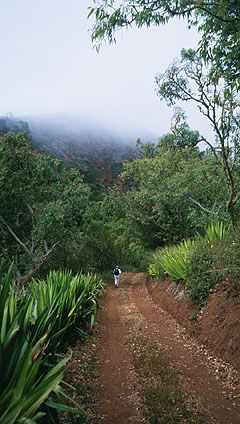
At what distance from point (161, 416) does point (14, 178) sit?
1234cm

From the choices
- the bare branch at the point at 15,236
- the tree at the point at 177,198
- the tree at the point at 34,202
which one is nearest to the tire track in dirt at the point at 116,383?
the tree at the point at 177,198

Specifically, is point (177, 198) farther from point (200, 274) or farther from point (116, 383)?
point (116, 383)

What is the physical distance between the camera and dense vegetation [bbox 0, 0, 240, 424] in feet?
8.73

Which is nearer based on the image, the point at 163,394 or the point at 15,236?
the point at 163,394

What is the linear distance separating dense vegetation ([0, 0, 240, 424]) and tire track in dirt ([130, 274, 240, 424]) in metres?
1.21

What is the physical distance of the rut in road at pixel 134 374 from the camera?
3281mm

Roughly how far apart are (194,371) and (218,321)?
50.9 inches

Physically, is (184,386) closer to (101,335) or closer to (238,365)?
(238,365)

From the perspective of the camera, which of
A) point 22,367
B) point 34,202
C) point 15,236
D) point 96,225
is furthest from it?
point 96,225

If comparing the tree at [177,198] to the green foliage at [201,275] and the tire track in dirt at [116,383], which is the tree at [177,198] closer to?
the green foliage at [201,275]

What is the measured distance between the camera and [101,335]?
6750 millimetres

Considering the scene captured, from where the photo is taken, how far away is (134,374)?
4.35m

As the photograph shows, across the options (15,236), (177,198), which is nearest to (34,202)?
(15,236)

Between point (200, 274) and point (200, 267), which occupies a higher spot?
point (200, 267)
